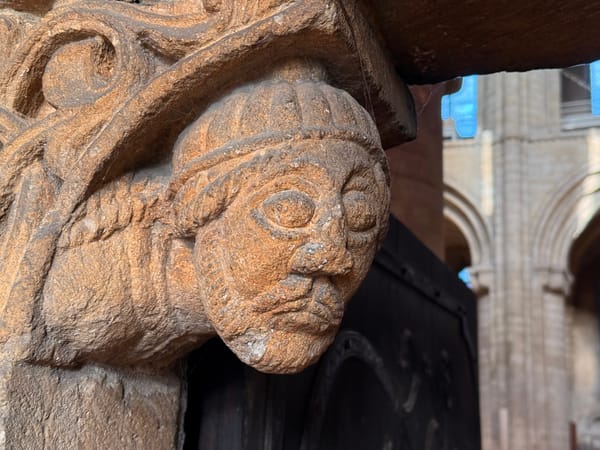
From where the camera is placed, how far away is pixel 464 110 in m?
10.7

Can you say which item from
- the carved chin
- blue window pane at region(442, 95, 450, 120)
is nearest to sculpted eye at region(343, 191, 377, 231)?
→ the carved chin

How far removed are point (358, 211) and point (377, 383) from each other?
756 millimetres

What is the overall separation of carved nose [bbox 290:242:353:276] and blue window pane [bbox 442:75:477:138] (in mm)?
9922

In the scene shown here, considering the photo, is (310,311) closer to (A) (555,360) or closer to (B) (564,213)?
(A) (555,360)

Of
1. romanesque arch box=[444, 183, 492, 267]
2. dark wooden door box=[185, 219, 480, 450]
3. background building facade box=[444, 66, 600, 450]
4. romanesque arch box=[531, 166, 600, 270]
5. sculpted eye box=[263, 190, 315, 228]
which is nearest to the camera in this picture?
sculpted eye box=[263, 190, 315, 228]

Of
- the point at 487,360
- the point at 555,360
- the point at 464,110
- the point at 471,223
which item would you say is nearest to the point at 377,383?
the point at 487,360

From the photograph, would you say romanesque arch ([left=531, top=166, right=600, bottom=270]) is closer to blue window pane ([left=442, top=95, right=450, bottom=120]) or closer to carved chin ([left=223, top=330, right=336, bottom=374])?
blue window pane ([left=442, top=95, right=450, bottom=120])

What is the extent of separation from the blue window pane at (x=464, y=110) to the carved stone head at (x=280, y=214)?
32.4 ft

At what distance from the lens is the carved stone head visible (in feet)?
2.46

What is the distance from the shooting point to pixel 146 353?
2.94 ft

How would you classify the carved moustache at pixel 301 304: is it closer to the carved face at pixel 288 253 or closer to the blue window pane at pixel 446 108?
the carved face at pixel 288 253

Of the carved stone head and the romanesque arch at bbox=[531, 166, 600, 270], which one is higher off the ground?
the romanesque arch at bbox=[531, 166, 600, 270]

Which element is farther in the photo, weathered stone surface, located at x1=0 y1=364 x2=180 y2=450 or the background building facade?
the background building facade

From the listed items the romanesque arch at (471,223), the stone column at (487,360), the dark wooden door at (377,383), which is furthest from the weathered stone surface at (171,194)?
the romanesque arch at (471,223)
